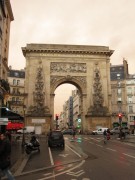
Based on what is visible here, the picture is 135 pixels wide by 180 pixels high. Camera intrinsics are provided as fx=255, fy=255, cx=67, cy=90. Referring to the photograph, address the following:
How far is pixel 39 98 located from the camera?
5559 centimetres

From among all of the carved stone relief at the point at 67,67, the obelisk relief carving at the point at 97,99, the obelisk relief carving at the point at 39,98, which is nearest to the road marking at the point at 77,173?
the obelisk relief carving at the point at 39,98

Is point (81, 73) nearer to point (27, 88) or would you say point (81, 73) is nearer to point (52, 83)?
point (52, 83)

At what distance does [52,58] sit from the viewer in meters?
58.4

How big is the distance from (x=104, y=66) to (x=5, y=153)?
53.2 metres

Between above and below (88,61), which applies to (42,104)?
below

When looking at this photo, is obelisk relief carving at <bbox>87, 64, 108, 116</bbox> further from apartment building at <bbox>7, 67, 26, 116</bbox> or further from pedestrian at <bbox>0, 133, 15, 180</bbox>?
pedestrian at <bbox>0, 133, 15, 180</bbox>

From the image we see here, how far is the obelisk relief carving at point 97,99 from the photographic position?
56106 mm

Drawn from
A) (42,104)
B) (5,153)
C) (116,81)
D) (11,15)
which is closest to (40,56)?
(42,104)

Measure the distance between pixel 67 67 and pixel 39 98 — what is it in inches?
381

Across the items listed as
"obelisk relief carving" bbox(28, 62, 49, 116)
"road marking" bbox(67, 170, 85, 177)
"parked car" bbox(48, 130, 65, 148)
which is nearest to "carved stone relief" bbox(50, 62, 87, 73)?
"obelisk relief carving" bbox(28, 62, 49, 116)

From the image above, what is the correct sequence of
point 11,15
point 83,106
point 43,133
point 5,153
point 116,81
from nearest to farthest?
point 5,153, point 11,15, point 43,133, point 83,106, point 116,81

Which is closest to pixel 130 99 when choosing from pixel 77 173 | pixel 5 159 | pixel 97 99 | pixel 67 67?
pixel 97 99

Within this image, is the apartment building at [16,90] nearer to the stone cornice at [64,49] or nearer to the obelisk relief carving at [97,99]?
the stone cornice at [64,49]

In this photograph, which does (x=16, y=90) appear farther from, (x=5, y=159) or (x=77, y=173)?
(x=5, y=159)
